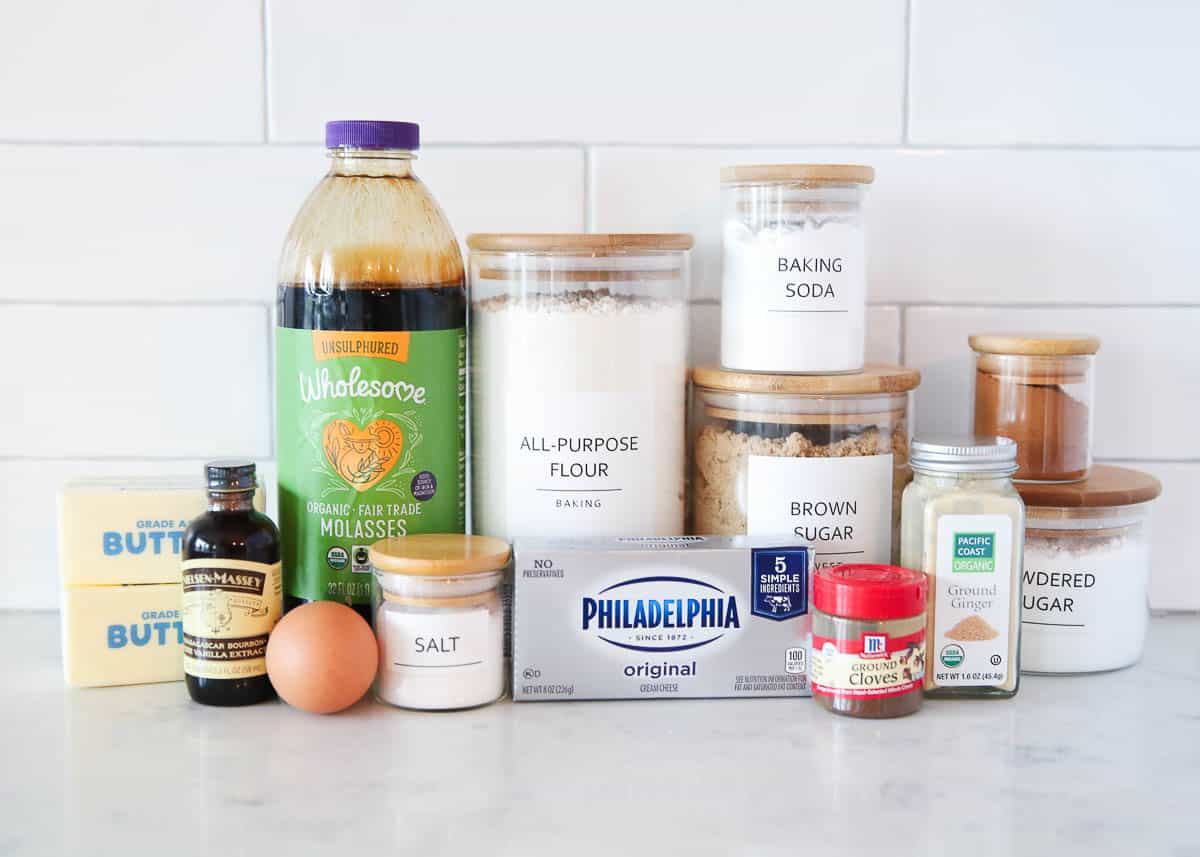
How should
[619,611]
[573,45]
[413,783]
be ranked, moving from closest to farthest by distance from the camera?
[413,783] → [619,611] → [573,45]

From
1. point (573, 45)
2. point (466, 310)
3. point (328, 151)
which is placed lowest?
point (466, 310)

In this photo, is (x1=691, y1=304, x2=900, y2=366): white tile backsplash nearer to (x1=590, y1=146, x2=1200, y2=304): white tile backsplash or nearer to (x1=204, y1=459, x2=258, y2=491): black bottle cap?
(x1=590, y1=146, x2=1200, y2=304): white tile backsplash

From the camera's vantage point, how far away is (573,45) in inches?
40.1

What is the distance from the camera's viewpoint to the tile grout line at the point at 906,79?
3.34 ft

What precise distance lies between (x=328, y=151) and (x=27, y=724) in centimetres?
44

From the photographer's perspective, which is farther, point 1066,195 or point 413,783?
point 1066,195

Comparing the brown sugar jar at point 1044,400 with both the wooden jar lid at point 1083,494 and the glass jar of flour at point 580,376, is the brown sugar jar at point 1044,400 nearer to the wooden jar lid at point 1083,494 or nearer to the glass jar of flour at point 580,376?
the wooden jar lid at point 1083,494

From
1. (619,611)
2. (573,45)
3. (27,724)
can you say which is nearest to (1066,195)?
(573,45)

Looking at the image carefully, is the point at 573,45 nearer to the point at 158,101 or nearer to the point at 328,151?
the point at 328,151

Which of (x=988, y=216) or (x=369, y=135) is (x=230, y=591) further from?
(x=988, y=216)

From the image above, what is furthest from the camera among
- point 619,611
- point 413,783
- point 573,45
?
point 573,45

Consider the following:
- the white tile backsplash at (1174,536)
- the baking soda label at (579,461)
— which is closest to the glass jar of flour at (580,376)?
the baking soda label at (579,461)

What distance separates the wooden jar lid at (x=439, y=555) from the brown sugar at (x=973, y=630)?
305 millimetres

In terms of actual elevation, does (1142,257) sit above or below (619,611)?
above
